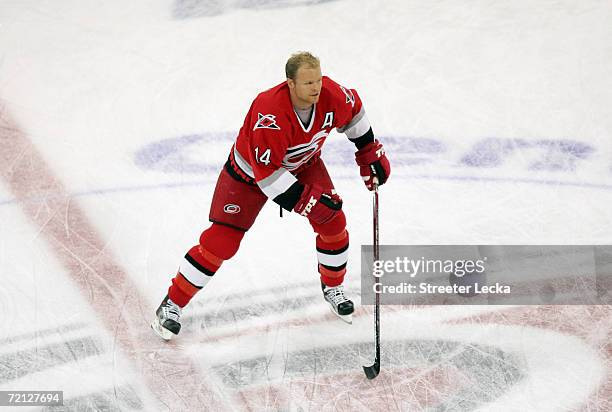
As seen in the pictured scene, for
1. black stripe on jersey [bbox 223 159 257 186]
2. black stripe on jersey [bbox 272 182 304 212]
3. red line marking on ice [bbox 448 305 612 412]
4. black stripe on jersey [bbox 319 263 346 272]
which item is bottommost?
red line marking on ice [bbox 448 305 612 412]

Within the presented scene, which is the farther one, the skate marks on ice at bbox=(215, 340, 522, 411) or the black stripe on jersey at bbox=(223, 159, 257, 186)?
the black stripe on jersey at bbox=(223, 159, 257, 186)

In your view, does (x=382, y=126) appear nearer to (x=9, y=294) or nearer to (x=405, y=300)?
(x=405, y=300)

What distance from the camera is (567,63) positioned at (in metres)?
5.21

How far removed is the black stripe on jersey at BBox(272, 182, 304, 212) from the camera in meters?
3.16

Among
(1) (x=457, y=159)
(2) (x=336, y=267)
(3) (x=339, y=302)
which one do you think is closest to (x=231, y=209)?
(2) (x=336, y=267)

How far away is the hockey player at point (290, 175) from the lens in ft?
10.2

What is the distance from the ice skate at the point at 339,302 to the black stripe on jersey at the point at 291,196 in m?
0.73

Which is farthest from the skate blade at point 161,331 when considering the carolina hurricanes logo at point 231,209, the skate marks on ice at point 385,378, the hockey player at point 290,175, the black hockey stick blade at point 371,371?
the black hockey stick blade at point 371,371

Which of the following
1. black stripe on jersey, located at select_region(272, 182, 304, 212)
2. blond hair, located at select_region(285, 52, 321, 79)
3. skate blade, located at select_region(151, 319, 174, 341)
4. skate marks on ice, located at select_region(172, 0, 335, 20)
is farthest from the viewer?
skate marks on ice, located at select_region(172, 0, 335, 20)

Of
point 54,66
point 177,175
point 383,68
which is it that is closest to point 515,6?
point 383,68

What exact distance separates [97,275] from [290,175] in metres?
1.28

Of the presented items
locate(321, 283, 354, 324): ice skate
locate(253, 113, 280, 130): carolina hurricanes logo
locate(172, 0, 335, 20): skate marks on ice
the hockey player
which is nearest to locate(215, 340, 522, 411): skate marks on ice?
locate(321, 283, 354, 324): ice skate

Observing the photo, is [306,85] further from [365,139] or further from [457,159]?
[457,159]

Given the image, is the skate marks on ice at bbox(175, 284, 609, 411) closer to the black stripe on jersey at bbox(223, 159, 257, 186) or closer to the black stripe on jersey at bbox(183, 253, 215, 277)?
the black stripe on jersey at bbox(183, 253, 215, 277)
